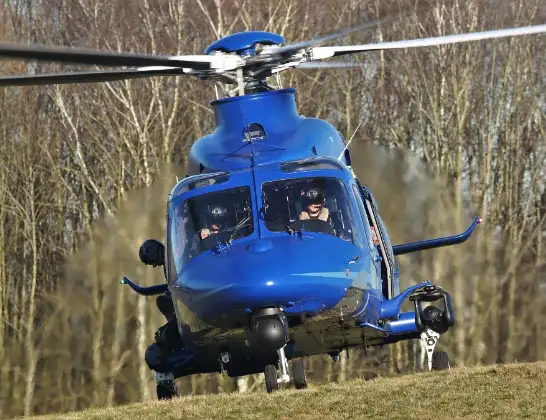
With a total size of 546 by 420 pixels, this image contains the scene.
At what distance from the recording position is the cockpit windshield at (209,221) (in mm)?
11812

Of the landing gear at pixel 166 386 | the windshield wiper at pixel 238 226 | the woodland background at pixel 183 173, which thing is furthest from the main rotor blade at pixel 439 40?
the woodland background at pixel 183 173

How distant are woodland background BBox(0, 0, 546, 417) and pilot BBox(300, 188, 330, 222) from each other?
40.3ft

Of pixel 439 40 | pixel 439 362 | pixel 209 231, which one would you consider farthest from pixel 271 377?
pixel 439 40

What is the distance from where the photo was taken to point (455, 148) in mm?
34656

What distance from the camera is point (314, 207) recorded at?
1208 cm

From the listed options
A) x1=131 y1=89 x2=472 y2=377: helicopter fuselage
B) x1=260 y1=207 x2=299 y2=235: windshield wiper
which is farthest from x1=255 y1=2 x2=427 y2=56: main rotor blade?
x1=260 y1=207 x2=299 y2=235: windshield wiper

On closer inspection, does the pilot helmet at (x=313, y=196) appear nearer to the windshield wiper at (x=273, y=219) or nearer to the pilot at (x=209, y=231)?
the windshield wiper at (x=273, y=219)

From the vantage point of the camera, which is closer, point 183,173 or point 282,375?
point 282,375

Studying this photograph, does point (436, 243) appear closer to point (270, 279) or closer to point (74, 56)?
point (270, 279)

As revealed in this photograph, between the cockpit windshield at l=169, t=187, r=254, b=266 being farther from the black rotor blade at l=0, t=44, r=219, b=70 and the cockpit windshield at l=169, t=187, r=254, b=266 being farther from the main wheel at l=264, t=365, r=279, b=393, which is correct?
the black rotor blade at l=0, t=44, r=219, b=70

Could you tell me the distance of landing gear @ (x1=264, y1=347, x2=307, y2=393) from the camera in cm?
1134

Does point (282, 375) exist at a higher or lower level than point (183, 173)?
lower

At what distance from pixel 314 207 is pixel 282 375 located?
1.71 metres

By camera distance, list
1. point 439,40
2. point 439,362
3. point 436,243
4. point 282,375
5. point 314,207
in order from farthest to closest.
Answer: point 436,243, point 439,362, point 439,40, point 314,207, point 282,375
